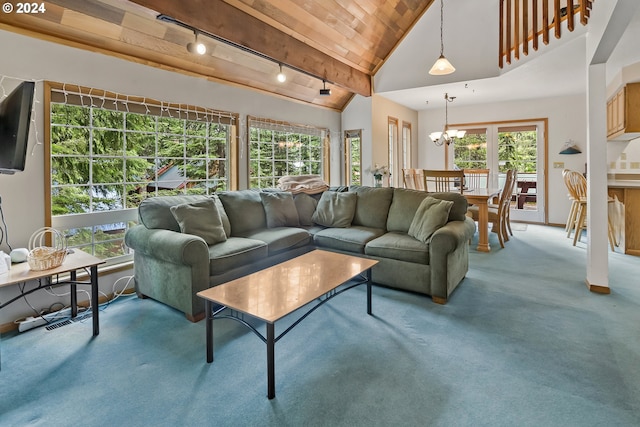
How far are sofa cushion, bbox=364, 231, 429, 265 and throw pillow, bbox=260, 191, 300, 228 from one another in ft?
3.46

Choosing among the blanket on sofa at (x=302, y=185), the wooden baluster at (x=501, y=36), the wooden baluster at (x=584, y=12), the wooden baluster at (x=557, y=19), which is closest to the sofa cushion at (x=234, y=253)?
the blanket on sofa at (x=302, y=185)

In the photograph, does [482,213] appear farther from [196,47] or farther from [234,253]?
[196,47]

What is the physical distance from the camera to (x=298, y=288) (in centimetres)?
205

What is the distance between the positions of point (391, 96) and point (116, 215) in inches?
189

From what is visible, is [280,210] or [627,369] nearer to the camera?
Result: [627,369]

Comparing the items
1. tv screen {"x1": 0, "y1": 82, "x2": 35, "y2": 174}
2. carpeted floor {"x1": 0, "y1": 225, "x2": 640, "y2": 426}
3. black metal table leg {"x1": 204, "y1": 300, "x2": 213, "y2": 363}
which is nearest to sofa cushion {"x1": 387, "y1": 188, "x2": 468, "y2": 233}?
carpeted floor {"x1": 0, "y1": 225, "x2": 640, "y2": 426}

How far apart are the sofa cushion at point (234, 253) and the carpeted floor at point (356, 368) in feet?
1.50

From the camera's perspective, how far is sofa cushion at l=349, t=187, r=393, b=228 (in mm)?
3905

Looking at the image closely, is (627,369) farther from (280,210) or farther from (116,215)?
(116,215)

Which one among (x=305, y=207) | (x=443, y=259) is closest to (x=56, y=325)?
(x=305, y=207)

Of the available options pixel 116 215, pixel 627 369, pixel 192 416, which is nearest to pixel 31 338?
pixel 116 215

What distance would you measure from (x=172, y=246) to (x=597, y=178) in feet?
12.2

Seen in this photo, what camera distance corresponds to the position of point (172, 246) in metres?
2.54

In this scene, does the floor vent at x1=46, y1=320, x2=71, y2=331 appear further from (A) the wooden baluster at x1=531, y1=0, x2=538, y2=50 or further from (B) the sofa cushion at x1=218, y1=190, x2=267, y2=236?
(A) the wooden baluster at x1=531, y1=0, x2=538, y2=50
